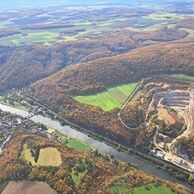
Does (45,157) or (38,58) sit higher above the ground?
(45,157)

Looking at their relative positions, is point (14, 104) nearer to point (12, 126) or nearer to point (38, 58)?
point (12, 126)

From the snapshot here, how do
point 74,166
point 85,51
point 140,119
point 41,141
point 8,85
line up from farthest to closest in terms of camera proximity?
point 85,51, point 8,85, point 140,119, point 41,141, point 74,166

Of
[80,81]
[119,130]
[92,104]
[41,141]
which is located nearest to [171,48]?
[80,81]

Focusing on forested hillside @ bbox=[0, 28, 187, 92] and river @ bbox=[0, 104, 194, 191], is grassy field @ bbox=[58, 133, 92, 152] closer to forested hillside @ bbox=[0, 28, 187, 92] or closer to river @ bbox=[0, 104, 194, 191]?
river @ bbox=[0, 104, 194, 191]

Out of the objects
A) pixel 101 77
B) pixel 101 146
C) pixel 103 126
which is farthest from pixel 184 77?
pixel 101 146

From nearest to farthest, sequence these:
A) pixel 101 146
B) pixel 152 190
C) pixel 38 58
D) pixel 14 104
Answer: pixel 152 190, pixel 101 146, pixel 14 104, pixel 38 58

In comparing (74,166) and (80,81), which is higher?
(74,166)

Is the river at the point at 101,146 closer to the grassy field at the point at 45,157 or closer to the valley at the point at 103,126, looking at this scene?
the valley at the point at 103,126

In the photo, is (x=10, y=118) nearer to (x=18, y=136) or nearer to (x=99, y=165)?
(x=18, y=136)
